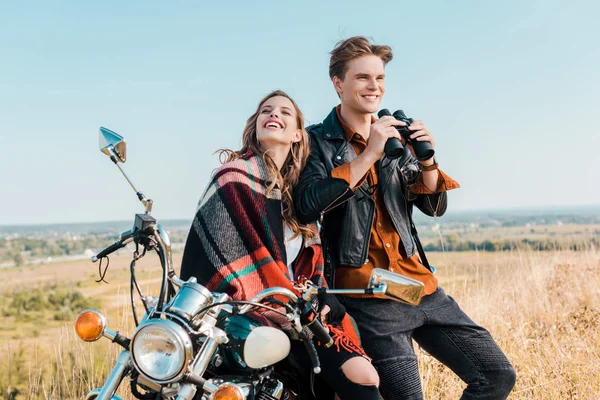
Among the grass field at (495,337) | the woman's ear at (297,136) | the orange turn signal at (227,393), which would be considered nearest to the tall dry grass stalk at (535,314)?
the grass field at (495,337)

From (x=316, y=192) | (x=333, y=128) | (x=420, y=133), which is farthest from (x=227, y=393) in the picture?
(x=333, y=128)

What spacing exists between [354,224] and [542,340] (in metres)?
3.81

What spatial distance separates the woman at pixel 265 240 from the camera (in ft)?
7.55

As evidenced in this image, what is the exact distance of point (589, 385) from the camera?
427 centimetres

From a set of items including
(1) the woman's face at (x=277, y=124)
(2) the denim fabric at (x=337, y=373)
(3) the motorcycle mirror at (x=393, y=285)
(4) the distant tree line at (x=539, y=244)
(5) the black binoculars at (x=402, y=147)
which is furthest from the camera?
(4) the distant tree line at (x=539, y=244)

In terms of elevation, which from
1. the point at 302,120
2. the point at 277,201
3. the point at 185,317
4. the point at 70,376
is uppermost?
the point at 302,120

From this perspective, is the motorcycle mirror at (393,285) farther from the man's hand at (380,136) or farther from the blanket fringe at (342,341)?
the man's hand at (380,136)

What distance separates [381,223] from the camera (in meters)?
2.87

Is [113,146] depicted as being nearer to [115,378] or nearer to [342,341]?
[115,378]

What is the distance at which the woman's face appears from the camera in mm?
2865

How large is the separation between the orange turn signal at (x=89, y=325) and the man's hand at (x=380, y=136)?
4.55 feet

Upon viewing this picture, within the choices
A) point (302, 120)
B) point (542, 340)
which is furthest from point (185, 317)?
point (542, 340)

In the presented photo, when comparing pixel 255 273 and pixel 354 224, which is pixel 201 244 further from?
pixel 354 224

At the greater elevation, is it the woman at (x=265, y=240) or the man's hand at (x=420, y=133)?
the man's hand at (x=420, y=133)
